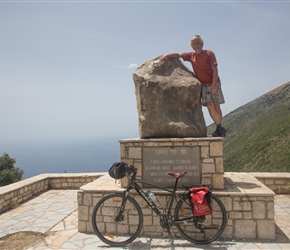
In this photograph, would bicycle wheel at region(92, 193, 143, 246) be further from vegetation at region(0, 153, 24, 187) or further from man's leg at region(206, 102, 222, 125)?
vegetation at region(0, 153, 24, 187)

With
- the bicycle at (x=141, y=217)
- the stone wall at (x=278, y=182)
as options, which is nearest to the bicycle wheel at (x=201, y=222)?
the bicycle at (x=141, y=217)

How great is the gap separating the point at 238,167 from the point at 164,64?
2043 cm

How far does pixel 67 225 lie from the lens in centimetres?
580

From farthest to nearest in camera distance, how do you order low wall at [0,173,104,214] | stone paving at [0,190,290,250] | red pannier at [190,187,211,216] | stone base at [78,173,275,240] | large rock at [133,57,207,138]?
low wall at [0,173,104,214] < large rock at [133,57,207,138] < stone base at [78,173,275,240] < stone paving at [0,190,290,250] < red pannier at [190,187,211,216]

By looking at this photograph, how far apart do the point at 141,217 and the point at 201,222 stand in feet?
3.42

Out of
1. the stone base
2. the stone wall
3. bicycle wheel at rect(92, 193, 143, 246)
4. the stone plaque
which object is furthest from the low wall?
the stone wall

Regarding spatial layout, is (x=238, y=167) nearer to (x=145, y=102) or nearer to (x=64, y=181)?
(x=64, y=181)

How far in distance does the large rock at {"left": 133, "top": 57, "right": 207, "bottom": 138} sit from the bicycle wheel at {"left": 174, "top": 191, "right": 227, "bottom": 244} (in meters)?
1.40

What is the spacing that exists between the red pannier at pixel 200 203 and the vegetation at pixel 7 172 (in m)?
18.1

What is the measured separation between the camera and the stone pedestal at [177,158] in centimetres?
521

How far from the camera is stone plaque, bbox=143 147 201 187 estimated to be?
527cm

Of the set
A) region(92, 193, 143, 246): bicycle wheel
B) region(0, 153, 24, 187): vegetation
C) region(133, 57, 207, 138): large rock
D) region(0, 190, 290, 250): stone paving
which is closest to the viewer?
region(0, 190, 290, 250): stone paving

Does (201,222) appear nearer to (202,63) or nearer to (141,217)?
(141,217)

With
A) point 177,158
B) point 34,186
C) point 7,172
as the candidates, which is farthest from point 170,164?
point 7,172
